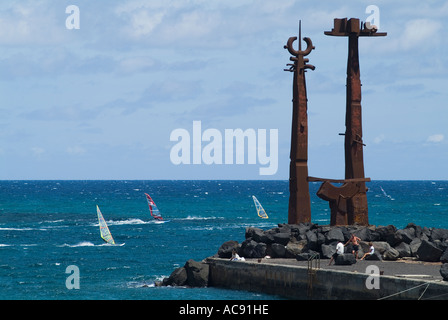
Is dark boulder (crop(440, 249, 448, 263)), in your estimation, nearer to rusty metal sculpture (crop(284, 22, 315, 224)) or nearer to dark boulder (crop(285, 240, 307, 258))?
dark boulder (crop(285, 240, 307, 258))

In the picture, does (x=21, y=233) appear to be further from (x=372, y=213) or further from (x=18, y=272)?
(x=372, y=213)

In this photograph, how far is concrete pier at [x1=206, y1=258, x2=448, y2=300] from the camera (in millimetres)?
30625

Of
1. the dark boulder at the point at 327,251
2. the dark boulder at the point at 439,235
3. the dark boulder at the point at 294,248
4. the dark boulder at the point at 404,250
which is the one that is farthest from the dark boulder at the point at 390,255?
the dark boulder at the point at 294,248

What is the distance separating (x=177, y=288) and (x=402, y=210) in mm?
92247

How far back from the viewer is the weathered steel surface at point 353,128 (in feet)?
141

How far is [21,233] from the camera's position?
8225cm

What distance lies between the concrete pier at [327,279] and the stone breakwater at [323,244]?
73cm

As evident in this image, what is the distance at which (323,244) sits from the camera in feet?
126

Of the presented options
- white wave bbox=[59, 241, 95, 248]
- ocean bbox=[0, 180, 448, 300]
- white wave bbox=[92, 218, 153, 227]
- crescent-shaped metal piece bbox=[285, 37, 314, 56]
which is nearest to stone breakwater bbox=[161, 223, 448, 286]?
ocean bbox=[0, 180, 448, 300]

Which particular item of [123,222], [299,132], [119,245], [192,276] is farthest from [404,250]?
[123,222]

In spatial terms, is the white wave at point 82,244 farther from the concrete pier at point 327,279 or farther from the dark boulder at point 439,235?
the dark boulder at point 439,235

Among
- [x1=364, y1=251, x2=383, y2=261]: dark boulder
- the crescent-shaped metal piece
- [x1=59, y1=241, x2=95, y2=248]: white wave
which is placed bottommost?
[x1=59, y1=241, x2=95, y2=248]: white wave

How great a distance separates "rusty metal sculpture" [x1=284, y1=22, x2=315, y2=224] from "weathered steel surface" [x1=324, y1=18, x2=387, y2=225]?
4.77 ft
